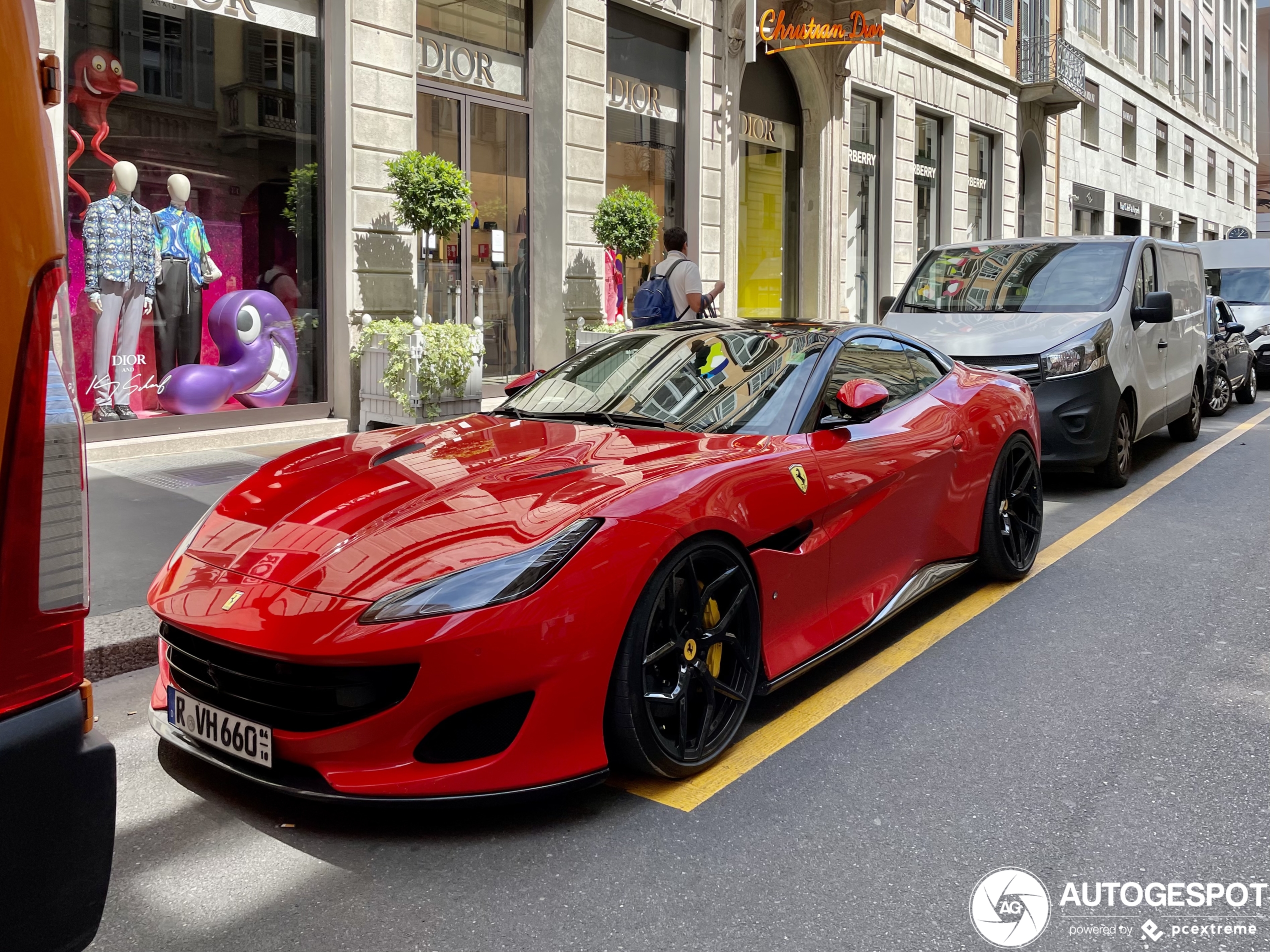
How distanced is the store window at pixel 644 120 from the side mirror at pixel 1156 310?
6.25 metres

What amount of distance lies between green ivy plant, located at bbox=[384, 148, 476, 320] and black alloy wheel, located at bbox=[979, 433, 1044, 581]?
630 cm

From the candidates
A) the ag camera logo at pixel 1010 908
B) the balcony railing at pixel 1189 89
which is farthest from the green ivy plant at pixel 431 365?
the balcony railing at pixel 1189 89

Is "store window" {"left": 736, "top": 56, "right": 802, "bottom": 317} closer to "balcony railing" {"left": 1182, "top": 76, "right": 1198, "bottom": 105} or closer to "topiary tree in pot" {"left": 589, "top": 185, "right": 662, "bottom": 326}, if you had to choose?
"topiary tree in pot" {"left": 589, "top": 185, "right": 662, "bottom": 326}

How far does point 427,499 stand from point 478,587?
1.81 ft

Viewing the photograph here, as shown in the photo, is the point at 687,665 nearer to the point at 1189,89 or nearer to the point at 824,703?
the point at 824,703

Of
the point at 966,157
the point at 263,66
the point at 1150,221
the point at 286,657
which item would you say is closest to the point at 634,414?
the point at 286,657

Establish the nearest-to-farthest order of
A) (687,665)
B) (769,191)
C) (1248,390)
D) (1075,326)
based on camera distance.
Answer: (687,665) < (1075,326) < (1248,390) < (769,191)

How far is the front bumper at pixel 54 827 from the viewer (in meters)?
1.77

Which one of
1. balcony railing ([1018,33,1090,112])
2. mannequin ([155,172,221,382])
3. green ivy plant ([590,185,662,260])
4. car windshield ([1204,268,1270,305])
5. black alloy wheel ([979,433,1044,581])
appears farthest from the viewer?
balcony railing ([1018,33,1090,112])

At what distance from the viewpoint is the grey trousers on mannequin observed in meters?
8.89

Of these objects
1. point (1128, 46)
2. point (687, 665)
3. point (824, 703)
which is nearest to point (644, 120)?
point (824, 703)

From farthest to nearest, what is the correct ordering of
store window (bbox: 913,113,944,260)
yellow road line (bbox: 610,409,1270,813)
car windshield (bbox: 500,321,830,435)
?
store window (bbox: 913,113,944,260) → car windshield (bbox: 500,321,830,435) → yellow road line (bbox: 610,409,1270,813)

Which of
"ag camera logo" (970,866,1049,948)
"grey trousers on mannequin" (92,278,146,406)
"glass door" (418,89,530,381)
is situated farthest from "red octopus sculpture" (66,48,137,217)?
"ag camera logo" (970,866,1049,948)

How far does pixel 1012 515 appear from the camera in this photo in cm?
561
